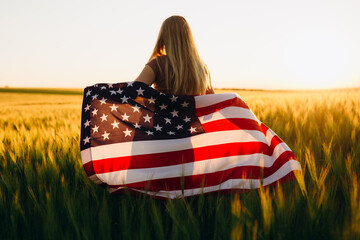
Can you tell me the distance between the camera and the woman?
242 cm

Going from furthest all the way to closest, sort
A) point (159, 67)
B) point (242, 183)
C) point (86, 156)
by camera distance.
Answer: point (159, 67)
point (86, 156)
point (242, 183)

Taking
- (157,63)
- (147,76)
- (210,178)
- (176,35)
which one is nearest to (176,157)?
(210,178)

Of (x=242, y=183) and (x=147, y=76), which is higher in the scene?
(x=147, y=76)

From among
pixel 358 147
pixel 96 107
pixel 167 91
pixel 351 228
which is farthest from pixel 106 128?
pixel 358 147

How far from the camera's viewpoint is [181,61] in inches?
96.6

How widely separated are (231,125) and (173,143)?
0.56 meters

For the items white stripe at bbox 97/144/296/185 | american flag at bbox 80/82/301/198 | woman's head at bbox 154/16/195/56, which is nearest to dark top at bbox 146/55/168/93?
woman's head at bbox 154/16/195/56

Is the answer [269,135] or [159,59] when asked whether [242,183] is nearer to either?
[269,135]

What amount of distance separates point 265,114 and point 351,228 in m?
2.79

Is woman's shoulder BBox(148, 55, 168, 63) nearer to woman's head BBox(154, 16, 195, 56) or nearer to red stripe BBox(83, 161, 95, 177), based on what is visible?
woman's head BBox(154, 16, 195, 56)

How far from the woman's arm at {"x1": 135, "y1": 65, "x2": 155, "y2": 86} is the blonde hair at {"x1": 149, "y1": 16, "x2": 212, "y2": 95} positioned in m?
0.13

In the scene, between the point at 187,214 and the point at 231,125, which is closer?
the point at 187,214

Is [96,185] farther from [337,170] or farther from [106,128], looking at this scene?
[337,170]

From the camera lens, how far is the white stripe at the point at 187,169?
6.41 ft
